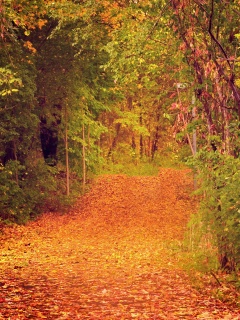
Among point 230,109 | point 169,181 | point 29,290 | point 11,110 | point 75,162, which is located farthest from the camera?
point 169,181

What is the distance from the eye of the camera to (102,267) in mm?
11031

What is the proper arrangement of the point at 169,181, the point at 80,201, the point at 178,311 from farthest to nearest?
the point at 169,181 < the point at 80,201 < the point at 178,311

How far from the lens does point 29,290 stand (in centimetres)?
882

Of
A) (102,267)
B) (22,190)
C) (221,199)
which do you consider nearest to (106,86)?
(22,190)

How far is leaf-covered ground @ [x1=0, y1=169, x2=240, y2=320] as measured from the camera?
759cm

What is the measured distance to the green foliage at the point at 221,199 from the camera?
8102mm

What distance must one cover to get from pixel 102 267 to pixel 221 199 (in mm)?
3658

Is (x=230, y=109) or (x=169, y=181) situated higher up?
(x=230, y=109)

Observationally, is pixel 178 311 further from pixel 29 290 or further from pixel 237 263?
pixel 29 290

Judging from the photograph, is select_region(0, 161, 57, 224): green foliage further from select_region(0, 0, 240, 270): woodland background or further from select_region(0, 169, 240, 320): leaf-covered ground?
select_region(0, 169, 240, 320): leaf-covered ground

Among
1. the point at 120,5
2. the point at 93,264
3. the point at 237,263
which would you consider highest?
the point at 120,5

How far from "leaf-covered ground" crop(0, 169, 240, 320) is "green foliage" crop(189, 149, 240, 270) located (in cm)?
92

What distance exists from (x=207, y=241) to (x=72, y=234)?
5.43 meters

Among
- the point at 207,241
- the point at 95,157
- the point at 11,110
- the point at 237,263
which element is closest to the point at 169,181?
the point at 95,157
